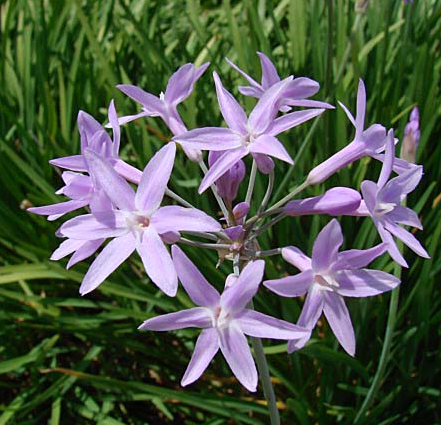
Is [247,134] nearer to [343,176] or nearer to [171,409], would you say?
[343,176]

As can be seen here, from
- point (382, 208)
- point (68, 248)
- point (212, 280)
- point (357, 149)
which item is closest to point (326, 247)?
point (382, 208)

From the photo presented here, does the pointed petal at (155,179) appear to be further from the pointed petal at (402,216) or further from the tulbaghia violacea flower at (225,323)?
the pointed petal at (402,216)

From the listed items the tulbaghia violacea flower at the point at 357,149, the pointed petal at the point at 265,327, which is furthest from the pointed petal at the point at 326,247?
the tulbaghia violacea flower at the point at 357,149

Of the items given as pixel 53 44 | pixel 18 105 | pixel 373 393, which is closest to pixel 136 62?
pixel 53 44

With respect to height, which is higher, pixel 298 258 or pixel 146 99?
pixel 146 99

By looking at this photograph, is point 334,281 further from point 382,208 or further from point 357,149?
point 357,149

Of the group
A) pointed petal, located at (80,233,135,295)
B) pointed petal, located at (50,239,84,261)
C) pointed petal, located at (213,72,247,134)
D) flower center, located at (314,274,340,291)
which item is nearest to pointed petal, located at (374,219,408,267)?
flower center, located at (314,274,340,291)
